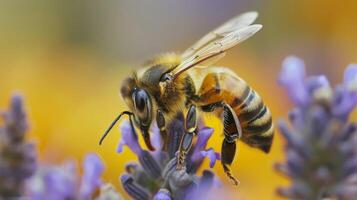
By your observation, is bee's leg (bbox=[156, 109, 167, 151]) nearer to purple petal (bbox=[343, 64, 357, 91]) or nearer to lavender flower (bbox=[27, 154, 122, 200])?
lavender flower (bbox=[27, 154, 122, 200])

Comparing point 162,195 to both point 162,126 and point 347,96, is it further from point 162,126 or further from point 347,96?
point 347,96

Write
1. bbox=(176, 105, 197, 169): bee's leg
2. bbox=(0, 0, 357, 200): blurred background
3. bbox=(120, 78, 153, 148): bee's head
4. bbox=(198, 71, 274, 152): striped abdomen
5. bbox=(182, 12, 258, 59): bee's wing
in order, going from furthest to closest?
bbox=(0, 0, 357, 200): blurred background < bbox=(182, 12, 258, 59): bee's wing < bbox=(198, 71, 274, 152): striped abdomen < bbox=(120, 78, 153, 148): bee's head < bbox=(176, 105, 197, 169): bee's leg

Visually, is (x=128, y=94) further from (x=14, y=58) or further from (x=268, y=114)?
(x=14, y=58)

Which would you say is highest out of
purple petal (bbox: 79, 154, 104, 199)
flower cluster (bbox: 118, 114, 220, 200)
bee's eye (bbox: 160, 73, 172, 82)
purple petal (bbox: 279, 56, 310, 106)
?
bee's eye (bbox: 160, 73, 172, 82)

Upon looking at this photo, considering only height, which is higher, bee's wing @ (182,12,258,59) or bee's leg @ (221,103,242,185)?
bee's wing @ (182,12,258,59)

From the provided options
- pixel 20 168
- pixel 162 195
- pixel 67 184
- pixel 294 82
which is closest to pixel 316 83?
pixel 294 82

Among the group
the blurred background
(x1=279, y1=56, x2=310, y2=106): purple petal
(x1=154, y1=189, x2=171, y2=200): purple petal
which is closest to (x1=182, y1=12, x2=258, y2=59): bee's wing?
(x1=279, y1=56, x2=310, y2=106): purple petal

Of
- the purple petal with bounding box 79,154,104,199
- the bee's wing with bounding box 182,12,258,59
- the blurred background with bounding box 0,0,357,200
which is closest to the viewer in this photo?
the purple petal with bounding box 79,154,104,199
